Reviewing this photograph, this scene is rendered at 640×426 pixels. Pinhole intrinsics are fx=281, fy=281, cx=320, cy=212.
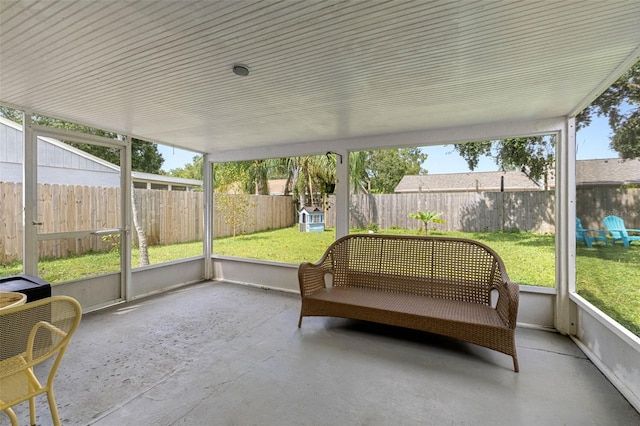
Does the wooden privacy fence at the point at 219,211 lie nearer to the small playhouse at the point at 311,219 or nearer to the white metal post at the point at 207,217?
the white metal post at the point at 207,217

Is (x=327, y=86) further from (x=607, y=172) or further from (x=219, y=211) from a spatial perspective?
(x=219, y=211)

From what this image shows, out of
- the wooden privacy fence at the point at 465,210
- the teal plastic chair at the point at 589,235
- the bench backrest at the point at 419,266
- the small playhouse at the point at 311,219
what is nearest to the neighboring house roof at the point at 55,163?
the small playhouse at the point at 311,219

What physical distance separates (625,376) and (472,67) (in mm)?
2497

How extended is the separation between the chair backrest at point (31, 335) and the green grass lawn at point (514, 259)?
255 centimetres

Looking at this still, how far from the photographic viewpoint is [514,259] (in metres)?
4.02

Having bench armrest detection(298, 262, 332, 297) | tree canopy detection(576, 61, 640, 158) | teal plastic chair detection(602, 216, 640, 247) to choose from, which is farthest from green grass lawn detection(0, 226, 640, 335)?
bench armrest detection(298, 262, 332, 297)

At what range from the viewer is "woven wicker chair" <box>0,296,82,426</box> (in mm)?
1233

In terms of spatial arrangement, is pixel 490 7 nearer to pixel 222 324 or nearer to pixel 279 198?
pixel 222 324

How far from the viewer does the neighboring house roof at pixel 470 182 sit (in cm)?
405

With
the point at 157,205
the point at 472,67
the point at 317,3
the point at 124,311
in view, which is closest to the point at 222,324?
the point at 124,311

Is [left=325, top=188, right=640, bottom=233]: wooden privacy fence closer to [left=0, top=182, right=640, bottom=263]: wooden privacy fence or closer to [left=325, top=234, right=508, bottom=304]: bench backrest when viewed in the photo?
[left=0, top=182, right=640, bottom=263]: wooden privacy fence

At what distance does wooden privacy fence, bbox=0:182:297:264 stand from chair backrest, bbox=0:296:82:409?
254 centimetres

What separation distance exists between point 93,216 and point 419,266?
425 centimetres

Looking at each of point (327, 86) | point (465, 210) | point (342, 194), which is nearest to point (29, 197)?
point (327, 86)
